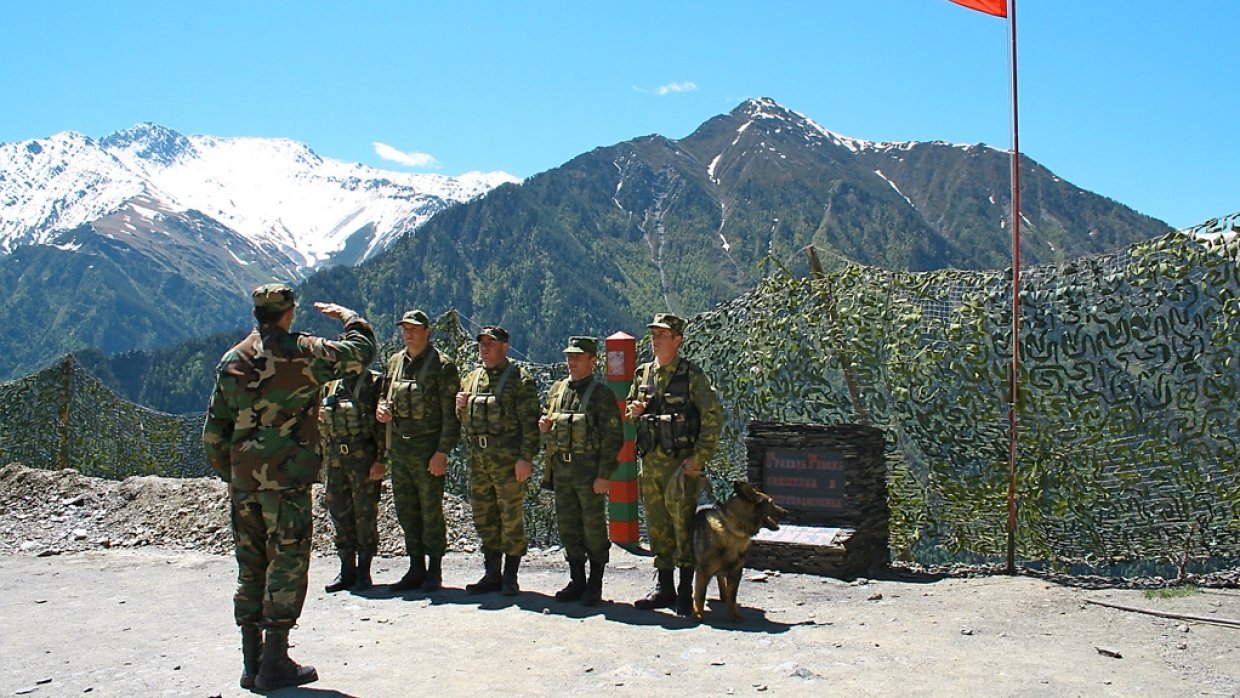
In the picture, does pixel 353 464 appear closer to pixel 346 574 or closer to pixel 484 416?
pixel 346 574

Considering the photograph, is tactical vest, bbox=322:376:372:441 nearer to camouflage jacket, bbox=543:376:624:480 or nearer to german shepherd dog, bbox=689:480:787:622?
camouflage jacket, bbox=543:376:624:480

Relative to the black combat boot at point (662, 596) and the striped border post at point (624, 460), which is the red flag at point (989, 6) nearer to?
the striped border post at point (624, 460)

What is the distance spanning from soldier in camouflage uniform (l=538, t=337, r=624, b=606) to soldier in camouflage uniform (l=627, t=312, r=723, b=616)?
0.78ft

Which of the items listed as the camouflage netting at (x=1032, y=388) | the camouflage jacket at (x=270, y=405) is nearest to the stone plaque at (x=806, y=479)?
the camouflage netting at (x=1032, y=388)

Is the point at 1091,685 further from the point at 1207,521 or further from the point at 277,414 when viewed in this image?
the point at 277,414

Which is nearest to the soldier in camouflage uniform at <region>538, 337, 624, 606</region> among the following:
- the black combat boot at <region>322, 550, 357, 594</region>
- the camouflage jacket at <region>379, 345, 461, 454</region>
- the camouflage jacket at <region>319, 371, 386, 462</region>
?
the camouflage jacket at <region>379, 345, 461, 454</region>

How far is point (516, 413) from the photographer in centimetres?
737

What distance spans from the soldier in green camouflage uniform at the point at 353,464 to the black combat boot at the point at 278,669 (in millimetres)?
2511

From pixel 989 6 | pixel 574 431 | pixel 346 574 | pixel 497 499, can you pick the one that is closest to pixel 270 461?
pixel 574 431

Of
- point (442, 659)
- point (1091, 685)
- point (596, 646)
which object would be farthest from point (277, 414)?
point (1091, 685)

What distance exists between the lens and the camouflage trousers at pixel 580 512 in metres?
6.96

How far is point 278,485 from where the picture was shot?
5.08 metres

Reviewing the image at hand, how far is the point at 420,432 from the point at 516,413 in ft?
2.51

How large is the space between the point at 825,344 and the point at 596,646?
12.6 ft
